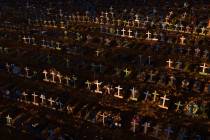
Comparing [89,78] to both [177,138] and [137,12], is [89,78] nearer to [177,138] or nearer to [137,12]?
[177,138]

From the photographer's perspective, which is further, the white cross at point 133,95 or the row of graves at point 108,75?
the white cross at point 133,95

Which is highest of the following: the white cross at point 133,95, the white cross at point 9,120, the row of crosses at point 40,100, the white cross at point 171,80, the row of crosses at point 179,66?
the row of crosses at point 179,66

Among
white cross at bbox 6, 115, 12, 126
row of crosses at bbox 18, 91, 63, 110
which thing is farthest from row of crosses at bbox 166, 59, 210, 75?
white cross at bbox 6, 115, 12, 126

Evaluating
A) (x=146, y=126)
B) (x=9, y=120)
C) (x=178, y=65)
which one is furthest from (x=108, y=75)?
(x=9, y=120)

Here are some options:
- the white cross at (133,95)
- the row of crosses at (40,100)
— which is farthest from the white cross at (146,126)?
the row of crosses at (40,100)

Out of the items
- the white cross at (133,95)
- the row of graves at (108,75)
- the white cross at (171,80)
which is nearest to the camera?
the row of graves at (108,75)

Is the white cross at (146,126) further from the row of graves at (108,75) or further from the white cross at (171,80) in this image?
the white cross at (171,80)

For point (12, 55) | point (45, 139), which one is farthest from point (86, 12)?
point (45, 139)

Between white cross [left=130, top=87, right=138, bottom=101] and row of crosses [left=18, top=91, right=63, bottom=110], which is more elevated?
white cross [left=130, top=87, right=138, bottom=101]

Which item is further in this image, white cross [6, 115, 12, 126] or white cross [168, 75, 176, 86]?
white cross [168, 75, 176, 86]

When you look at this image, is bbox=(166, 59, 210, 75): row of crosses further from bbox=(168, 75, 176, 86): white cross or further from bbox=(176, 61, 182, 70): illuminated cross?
bbox=(168, 75, 176, 86): white cross
